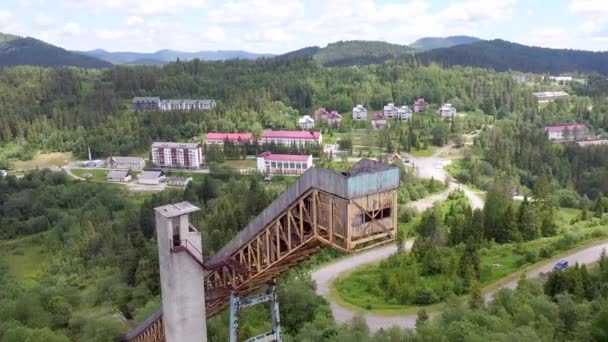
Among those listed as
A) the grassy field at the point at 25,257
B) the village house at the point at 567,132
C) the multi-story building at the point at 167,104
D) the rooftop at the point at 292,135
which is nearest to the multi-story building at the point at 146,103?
the multi-story building at the point at 167,104

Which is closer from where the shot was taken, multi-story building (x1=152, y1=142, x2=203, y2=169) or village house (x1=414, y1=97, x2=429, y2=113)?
multi-story building (x1=152, y1=142, x2=203, y2=169)

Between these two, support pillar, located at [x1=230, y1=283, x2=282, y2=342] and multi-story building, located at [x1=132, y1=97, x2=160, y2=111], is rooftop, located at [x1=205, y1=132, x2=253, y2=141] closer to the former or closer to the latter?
multi-story building, located at [x1=132, y1=97, x2=160, y2=111]

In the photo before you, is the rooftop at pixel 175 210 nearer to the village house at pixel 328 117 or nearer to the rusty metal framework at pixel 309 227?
the rusty metal framework at pixel 309 227

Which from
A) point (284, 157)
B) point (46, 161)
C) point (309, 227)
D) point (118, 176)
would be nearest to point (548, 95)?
point (284, 157)

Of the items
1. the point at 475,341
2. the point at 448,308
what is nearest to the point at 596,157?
the point at 448,308

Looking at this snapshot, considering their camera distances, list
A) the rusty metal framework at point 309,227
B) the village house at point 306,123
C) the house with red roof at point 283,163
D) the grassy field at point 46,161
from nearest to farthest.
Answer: the rusty metal framework at point 309,227 → the house with red roof at point 283,163 → the grassy field at point 46,161 → the village house at point 306,123

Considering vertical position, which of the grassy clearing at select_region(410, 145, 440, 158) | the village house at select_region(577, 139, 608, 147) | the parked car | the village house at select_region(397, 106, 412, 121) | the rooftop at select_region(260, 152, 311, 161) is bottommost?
the parked car

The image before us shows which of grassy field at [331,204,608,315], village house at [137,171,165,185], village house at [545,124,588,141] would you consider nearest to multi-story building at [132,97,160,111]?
village house at [137,171,165,185]
